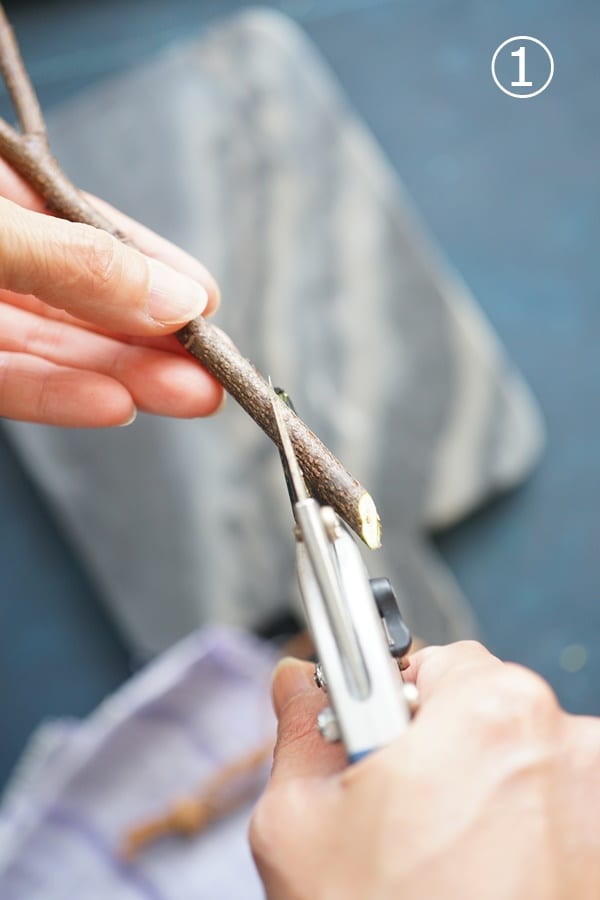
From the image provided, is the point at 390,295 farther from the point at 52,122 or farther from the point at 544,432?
the point at 52,122

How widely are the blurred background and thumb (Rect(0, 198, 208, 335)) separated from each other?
1.89ft

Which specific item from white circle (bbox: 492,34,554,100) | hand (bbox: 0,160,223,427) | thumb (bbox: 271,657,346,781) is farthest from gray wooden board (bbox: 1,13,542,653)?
thumb (bbox: 271,657,346,781)

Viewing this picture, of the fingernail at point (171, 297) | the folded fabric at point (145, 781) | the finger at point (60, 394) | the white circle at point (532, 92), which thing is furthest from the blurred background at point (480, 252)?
the fingernail at point (171, 297)

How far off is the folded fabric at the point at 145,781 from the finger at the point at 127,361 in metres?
0.39

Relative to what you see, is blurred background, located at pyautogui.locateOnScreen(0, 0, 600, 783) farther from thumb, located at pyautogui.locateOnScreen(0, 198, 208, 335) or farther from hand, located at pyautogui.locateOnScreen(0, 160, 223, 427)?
thumb, located at pyautogui.locateOnScreen(0, 198, 208, 335)

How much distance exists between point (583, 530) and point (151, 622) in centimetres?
51

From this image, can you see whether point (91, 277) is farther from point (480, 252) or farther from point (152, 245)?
point (480, 252)

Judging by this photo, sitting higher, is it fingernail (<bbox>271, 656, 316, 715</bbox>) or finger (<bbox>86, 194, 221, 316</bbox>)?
finger (<bbox>86, 194, 221, 316</bbox>)

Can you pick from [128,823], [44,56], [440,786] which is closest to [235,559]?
[128,823]

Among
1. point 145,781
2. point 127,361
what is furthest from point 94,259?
point 145,781

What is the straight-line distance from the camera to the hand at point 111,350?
0.56 m

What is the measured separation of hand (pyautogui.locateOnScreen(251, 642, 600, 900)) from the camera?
37 centimetres

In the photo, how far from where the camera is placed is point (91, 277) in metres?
0.52

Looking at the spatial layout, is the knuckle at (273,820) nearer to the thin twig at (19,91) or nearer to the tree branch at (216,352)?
the tree branch at (216,352)
